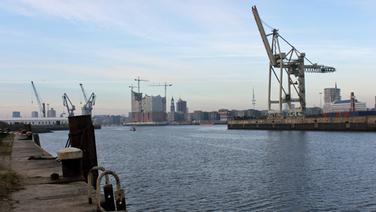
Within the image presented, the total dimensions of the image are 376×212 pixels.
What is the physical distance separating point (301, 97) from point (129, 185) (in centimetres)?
11911

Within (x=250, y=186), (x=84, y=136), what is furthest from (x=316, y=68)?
(x=84, y=136)

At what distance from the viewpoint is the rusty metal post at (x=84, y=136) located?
55.2 ft

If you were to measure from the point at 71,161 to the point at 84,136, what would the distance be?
133 centimetres

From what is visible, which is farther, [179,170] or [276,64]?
[276,64]

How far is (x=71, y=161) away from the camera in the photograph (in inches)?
620

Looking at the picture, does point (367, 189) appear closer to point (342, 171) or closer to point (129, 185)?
point (342, 171)

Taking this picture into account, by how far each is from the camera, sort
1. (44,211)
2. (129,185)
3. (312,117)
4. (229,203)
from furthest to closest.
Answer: (312,117)
(129,185)
(229,203)
(44,211)

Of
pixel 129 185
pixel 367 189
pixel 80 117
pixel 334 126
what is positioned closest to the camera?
pixel 80 117

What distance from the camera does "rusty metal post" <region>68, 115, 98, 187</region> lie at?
16828 mm

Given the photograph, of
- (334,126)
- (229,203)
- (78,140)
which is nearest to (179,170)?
(229,203)

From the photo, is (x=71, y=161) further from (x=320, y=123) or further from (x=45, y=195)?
(x=320, y=123)

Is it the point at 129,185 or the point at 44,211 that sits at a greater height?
the point at 44,211

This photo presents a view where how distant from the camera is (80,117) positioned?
1688 cm

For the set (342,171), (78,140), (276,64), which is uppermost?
(276,64)
